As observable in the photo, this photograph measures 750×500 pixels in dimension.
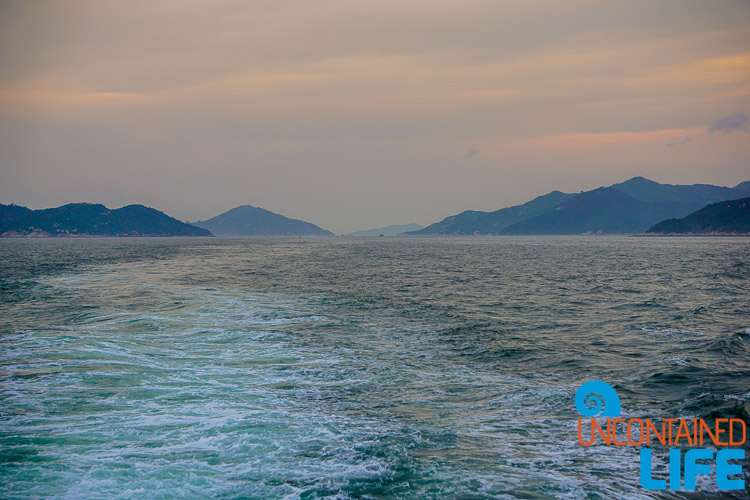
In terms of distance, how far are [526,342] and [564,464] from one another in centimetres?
1132

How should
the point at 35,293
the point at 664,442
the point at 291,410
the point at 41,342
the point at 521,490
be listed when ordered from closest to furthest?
the point at 521,490
the point at 664,442
the point at 291,410
the point at 41,342
the point at 35,293

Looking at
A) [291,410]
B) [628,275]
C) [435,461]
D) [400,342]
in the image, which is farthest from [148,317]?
[628,275]

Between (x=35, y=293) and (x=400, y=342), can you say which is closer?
(x=400, y=342)

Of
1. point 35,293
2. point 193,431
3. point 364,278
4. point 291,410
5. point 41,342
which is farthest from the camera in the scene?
point 364,278

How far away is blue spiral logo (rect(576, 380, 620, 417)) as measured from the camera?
12055 mm

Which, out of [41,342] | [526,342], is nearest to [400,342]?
[526,342]

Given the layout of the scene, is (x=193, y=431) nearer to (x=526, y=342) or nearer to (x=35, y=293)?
(x=526, y=342)

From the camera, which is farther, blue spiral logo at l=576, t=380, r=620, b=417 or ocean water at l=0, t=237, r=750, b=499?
blue spiral logo at l=576, t=380, r=620, b=417

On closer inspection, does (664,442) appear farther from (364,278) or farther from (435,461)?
(364,278)

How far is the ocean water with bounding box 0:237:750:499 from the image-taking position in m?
8.62

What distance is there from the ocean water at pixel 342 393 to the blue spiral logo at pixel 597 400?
0.29 metres

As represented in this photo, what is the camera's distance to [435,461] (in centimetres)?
914

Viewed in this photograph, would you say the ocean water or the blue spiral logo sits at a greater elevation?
the ocean water

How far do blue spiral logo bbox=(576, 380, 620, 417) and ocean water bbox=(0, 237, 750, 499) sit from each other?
0.29m
